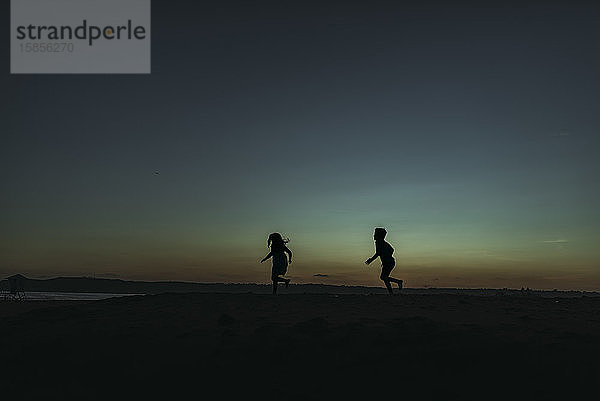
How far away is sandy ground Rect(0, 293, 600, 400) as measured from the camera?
9.38 metres

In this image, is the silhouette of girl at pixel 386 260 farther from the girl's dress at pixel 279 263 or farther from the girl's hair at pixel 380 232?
the girl's dress at pixel 279 263

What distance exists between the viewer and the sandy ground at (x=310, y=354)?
9383 millimetres

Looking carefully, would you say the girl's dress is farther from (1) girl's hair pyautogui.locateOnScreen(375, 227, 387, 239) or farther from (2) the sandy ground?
(2) the sandy ground

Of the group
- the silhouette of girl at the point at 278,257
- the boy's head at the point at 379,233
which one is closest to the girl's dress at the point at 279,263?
the silhouette of girl at the point at 278,257

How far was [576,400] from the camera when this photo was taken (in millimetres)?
8562

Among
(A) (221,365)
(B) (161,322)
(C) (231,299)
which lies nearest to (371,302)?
(C) (231,299)

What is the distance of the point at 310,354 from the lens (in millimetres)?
10781

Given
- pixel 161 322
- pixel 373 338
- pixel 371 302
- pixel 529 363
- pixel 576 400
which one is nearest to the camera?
pixel 576 400

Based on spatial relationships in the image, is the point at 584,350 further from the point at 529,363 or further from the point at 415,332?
the point at 415,332

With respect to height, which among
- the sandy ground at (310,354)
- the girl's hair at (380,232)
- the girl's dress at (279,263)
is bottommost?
the sandy ground at (310,354)

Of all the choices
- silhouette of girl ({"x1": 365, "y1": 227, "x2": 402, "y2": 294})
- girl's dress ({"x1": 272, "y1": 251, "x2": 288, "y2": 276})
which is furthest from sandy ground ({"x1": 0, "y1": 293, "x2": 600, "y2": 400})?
girl's dress ({"x1": 272, "y1": 251, "x2": 288, "y2": 276})

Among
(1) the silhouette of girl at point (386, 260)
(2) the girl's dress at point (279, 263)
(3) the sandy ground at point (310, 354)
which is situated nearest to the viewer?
(3) the sandy ground at point (310, 354)

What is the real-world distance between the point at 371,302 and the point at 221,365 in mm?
7115

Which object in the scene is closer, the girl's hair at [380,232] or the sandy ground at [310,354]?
the sandy ground at [310,354]
